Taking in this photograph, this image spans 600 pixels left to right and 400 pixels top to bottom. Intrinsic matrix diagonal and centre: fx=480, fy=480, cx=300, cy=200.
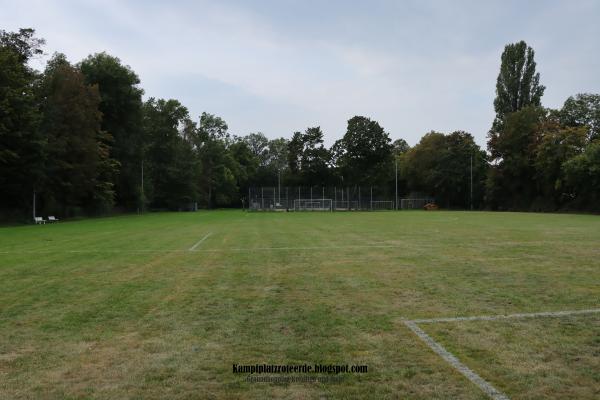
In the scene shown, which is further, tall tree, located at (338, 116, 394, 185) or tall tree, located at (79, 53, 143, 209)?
tall tree, located at (338, 116, 394, 185)

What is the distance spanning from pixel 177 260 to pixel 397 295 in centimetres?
629

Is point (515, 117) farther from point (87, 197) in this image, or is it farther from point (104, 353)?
point (104, 353)

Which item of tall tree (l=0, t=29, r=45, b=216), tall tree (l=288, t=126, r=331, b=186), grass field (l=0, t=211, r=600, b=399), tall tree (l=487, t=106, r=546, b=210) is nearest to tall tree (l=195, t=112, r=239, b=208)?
tall tree (l=288, t=126, r=331, b=186)

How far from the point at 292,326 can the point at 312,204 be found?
64033 millimetres

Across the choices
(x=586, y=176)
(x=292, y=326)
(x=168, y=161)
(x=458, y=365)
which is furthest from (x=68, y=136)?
(x=586, y=176)

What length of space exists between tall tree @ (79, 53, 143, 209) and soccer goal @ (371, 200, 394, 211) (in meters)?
33.8

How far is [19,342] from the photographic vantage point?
499 cm

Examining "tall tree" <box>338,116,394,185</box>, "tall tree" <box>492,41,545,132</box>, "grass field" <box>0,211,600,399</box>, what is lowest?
"grass field" <box>0,211,600,399</box>

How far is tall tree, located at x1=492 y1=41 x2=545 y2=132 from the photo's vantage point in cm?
6350

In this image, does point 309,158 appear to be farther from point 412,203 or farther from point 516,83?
point 516,83

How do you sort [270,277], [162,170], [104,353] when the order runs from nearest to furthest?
[104,353] < [270,277] < [162,170]

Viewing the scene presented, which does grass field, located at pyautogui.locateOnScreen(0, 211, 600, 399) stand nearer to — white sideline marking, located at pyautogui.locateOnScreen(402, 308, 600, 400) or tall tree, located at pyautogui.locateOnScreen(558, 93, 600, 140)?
white sideline marking, located at pyautogui.locateOnScreen(402, 308, 600, 400)

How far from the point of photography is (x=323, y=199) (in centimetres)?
7056

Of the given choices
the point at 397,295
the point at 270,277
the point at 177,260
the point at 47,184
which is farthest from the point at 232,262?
the point at 47,184
